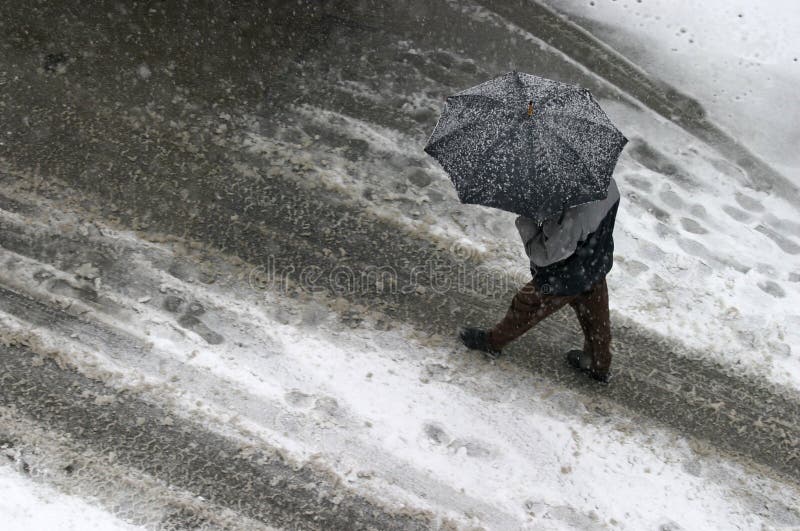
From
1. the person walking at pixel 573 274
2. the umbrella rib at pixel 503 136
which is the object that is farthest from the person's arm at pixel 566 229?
the umbrella rib at pixel 503 136

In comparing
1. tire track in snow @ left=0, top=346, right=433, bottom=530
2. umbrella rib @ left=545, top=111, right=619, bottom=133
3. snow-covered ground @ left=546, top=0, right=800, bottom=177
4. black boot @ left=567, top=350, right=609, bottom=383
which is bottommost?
tire track in snow @ left=0, top=346, right=433, bottom=530

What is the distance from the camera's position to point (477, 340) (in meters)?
3.96

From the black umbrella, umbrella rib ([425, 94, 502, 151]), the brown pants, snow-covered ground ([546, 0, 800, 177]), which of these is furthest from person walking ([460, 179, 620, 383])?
snow-covered ground ([546, 0, 800, 177])

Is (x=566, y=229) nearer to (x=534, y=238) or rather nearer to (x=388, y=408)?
(x=534, y=238)

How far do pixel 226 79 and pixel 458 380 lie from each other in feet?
9.94

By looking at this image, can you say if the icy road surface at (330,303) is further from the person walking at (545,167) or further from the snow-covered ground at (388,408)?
the person walking at (545,167)

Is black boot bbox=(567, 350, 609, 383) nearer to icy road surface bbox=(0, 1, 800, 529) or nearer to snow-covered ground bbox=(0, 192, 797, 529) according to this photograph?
icy road surface bbox=(0, 1, 800, 529)

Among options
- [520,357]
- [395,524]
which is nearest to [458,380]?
[520,357]

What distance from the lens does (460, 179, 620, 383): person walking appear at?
3.09 metres

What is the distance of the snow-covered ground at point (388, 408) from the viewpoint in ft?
11.5

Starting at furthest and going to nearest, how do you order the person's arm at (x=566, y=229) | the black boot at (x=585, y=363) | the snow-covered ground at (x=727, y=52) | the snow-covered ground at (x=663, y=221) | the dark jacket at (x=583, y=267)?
the snow-covered ground at (x=727, y=52) < the snow-covered ground at (x=663, y=221) < the black boot at (x=585, y=363) < the dark jacket at (x=583, y=267) < the person's arm at (x=566, y=229)

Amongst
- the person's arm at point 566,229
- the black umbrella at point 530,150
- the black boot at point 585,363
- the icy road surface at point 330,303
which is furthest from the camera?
the black boot at point 585,363

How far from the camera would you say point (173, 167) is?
184 inches

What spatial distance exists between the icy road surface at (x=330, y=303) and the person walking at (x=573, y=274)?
34 centimetres
